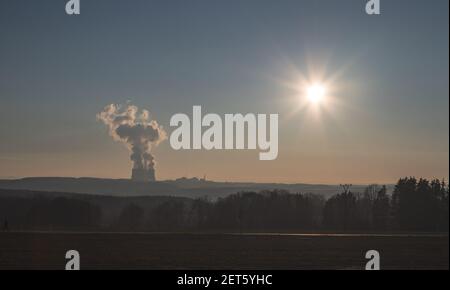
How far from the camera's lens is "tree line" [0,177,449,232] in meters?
96.8

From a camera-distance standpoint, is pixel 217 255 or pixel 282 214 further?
pixel 282 214

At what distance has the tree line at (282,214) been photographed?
96.8 meters

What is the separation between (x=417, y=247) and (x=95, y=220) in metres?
75.5

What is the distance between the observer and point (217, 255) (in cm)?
4266

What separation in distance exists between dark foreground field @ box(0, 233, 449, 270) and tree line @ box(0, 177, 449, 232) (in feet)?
139

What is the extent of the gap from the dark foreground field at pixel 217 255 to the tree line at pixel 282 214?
4225 cm

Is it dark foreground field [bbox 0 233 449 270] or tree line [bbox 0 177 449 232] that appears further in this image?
tree line [bbox 0 177 449 232]

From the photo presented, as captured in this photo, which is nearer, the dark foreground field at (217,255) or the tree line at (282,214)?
the dark foreground field at (217,255)

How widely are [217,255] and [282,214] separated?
229 ft

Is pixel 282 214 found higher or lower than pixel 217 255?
higher
